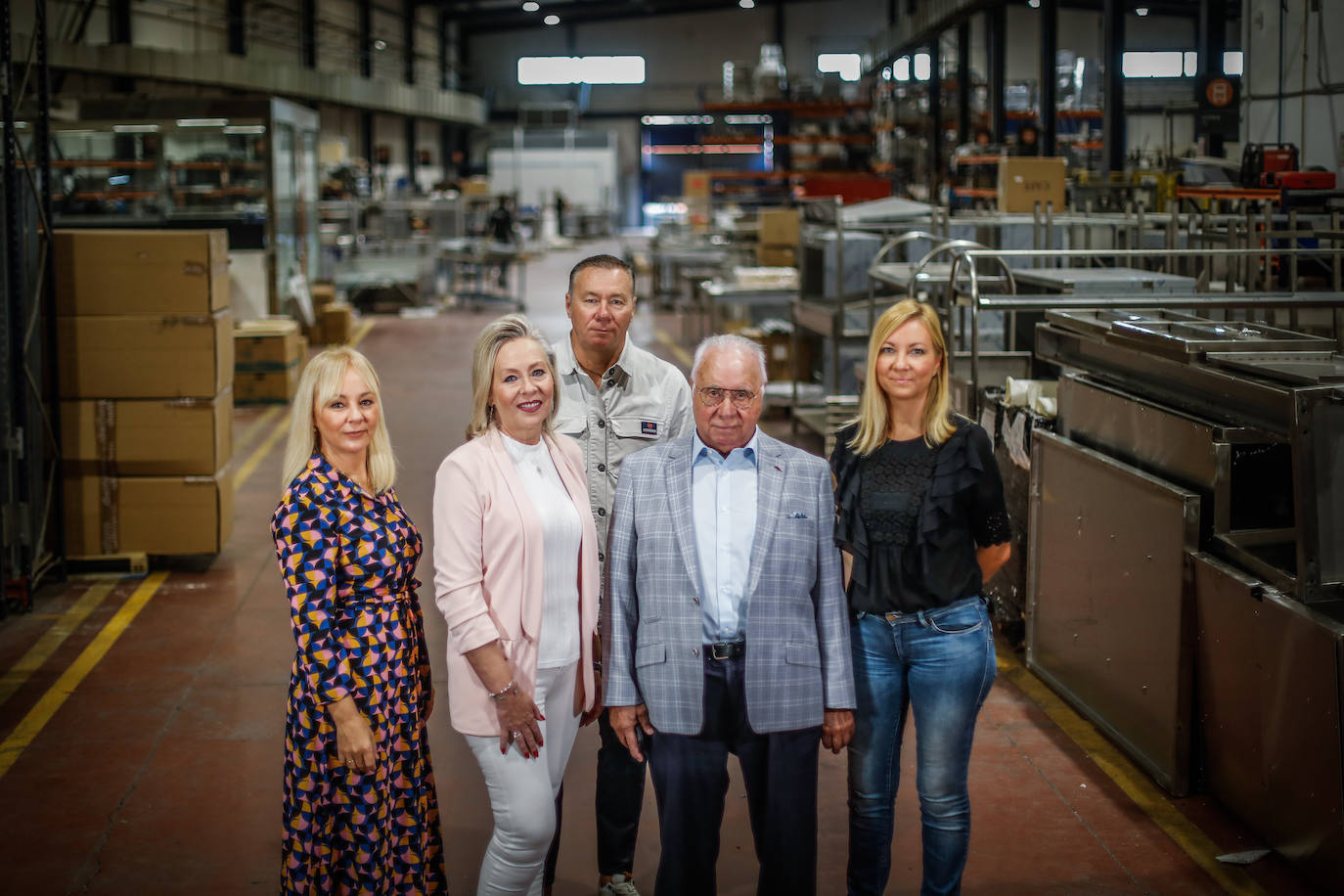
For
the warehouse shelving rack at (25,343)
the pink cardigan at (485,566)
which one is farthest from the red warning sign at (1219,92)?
the pink cardigan at (485,566)

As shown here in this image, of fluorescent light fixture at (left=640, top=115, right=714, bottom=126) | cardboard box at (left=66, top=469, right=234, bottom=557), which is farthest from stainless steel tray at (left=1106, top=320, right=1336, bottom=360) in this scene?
fluorescent light fixture at (left=640, top=115, right=714, bottom=126)

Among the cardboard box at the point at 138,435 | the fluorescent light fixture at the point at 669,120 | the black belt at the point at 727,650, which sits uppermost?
the fluorescent light fixture at the point at 669,120

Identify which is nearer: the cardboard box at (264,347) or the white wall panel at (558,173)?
the cardboard box at (264,347)

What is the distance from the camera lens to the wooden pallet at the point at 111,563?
24.8ft

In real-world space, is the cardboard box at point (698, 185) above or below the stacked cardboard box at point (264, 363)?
above

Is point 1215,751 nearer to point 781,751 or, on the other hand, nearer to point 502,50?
point 781,751

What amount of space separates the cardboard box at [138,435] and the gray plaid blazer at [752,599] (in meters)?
5.00

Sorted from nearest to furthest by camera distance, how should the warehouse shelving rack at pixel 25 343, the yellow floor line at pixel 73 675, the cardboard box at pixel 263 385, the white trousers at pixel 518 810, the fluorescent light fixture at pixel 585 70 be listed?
the white trousers at pixel 518 810 → the yellow floor line at pixel 73 675 → the warehouse shelving rack at pixel 25 343 → the cardboard box at pixel 263 385 → the fluorescent light fixture at pixel 585 70

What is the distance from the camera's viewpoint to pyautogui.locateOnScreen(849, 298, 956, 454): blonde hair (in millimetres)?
3258

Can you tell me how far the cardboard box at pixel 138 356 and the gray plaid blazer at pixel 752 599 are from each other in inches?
196

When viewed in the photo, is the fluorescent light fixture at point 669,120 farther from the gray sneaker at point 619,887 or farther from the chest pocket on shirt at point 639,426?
the gray sneaker at point 619,887

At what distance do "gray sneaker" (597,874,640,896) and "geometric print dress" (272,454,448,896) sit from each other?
0.74 meters

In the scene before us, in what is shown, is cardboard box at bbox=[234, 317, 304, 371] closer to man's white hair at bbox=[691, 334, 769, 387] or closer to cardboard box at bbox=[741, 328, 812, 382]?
cardboard box at bbox=[741, 328, 812, 382]

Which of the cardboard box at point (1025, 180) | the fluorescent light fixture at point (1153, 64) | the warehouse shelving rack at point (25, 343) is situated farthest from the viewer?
the fluorescent light fixture at point (1153, 64)
